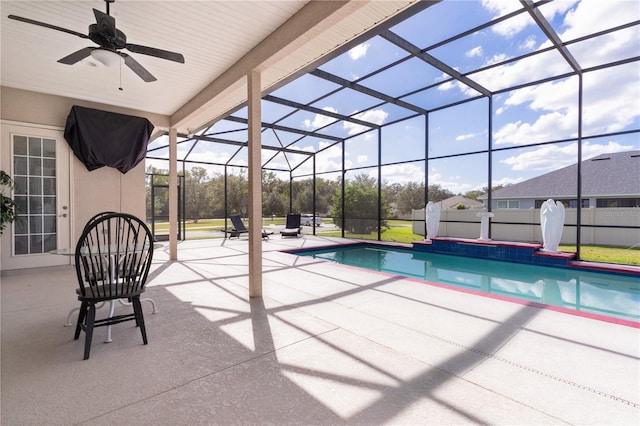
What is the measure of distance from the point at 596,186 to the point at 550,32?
311 inches

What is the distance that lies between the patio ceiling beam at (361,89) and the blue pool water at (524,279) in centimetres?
389

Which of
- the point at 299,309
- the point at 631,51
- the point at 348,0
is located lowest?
the point at 299,309

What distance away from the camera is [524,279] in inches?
217

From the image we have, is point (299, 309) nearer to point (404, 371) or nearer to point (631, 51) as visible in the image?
point (404, 371)

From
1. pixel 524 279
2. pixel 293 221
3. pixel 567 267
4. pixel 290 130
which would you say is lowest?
pixel 524 279

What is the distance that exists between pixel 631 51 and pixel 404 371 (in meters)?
6.91

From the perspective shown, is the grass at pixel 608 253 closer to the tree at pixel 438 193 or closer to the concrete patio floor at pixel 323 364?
the tree at pixel 438 193

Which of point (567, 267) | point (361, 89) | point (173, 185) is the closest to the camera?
point (567, 267)

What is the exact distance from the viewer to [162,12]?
9.65 ft

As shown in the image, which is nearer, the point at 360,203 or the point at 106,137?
the point at 106,137

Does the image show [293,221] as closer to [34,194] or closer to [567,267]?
[34,194]

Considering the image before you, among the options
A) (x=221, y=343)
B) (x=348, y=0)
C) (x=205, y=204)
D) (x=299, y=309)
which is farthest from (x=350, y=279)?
(x=205, y=204)

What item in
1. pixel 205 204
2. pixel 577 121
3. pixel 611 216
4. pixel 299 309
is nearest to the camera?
pixel 299 309

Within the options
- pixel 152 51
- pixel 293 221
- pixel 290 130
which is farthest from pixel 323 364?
pixel 293 221
